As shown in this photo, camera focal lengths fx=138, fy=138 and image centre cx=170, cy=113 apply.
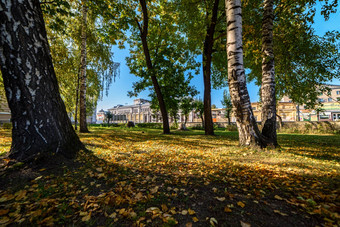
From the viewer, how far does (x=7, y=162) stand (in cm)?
251

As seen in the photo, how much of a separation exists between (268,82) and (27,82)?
698cm

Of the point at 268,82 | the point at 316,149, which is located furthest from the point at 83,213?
the point at 316,149

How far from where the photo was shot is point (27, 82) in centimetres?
277

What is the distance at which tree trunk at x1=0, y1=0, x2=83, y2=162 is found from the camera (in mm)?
2660

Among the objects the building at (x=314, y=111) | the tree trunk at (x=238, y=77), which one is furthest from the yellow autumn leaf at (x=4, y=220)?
the building at (x=314, y=111)

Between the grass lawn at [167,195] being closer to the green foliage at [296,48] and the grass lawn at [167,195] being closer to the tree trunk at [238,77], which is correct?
the tree trunk at [238,77]

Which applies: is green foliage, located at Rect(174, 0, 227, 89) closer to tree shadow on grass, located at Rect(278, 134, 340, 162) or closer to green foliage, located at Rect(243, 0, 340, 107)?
green foliage, located at Rect(243, 0, 340, 107)

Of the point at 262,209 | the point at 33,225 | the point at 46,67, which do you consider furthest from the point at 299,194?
the point at 46,67

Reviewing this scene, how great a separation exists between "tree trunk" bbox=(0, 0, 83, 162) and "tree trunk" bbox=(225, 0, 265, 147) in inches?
201

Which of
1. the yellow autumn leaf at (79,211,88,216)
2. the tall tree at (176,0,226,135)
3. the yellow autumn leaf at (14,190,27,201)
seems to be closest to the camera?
the yellow autumn leaf at (79,211,88,216)

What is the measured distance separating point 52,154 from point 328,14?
35.3 ft

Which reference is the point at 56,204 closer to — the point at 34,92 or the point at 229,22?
the point at 34,92

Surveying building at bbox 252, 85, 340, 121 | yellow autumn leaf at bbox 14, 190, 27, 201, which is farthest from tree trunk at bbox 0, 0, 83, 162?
building at bbox 252, 85, 340, 121

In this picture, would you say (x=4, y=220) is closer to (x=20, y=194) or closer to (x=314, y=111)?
(x=20, y=194)
